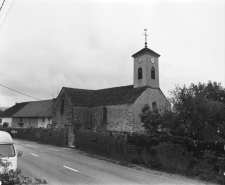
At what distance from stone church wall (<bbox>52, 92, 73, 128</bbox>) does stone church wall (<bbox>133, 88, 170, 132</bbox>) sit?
9.80 meters

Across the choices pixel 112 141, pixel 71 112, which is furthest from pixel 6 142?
pixel 71 112

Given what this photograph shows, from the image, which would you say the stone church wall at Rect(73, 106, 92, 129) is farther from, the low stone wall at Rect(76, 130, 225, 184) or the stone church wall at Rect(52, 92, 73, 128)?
the low stone wall at Rect(76, 130, 225, 184)

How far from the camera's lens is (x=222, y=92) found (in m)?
46.6

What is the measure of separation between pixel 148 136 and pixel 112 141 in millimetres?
4247

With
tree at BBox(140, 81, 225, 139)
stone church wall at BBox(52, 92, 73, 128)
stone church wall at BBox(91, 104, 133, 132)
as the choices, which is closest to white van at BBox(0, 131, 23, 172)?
tree at BBox(140, 81, 225, 139)

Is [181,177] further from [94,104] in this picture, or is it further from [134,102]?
[94,104]

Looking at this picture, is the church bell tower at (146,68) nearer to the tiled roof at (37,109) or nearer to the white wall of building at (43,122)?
the tiled roof at (37,109)

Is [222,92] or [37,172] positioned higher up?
[222,92]

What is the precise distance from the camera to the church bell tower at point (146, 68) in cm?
3080

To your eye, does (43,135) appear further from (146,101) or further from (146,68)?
(146,68)

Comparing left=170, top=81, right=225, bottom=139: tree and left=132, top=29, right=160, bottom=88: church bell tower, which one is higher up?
left=132, top=29, right=160, bottom=88: church bell tower

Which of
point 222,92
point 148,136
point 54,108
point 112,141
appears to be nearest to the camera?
point 148,136

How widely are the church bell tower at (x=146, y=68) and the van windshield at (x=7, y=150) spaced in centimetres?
2295

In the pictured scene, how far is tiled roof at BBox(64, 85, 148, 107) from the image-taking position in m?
29.7
